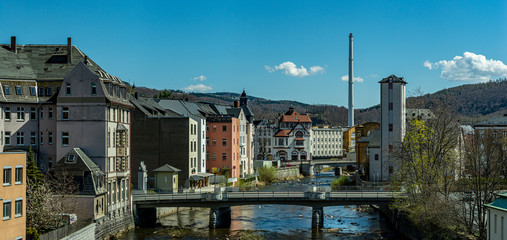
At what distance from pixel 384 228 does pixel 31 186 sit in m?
33.0

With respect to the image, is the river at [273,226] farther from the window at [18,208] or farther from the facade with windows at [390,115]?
the window at [18,208]

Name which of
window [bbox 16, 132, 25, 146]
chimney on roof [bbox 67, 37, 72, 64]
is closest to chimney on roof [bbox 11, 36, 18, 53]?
chimney on roof [bbox 67, 37, 72, 64]

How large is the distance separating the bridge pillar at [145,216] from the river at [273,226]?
1108 millimetres

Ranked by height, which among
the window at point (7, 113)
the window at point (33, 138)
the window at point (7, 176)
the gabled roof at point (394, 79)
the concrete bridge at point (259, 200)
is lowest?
the concrete bridge at point (259, 200)

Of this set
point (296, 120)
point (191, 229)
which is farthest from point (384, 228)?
point (296, 120)

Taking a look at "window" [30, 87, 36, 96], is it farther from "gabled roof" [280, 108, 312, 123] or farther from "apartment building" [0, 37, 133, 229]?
"gabled roof" [280, 108, 312, 123]

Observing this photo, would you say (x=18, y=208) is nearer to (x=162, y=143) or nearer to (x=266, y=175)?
(x=162, y=143)

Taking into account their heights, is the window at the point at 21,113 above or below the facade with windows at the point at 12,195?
above

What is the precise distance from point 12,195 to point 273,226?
30.2 metres

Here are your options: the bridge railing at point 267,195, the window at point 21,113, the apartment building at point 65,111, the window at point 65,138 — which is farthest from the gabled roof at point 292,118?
the window at point 65,138

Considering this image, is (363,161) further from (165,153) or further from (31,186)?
(31,186)

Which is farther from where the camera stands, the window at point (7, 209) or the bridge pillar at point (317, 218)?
the bridge pillar at point (317, 218)

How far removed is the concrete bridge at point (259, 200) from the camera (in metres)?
59.6

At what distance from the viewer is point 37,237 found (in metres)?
39.3
